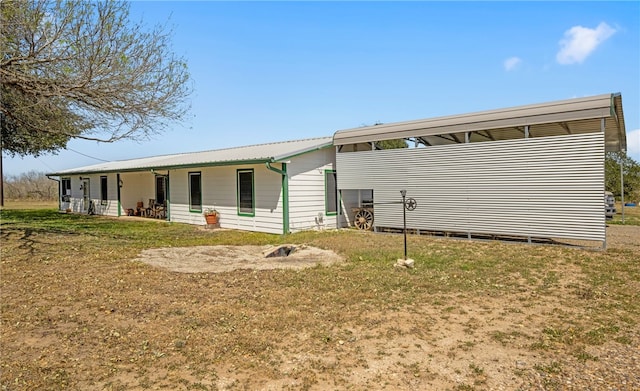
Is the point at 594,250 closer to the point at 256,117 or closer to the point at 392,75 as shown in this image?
the point at 392,75

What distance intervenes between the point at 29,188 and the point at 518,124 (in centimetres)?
3716

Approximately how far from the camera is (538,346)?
11.9ft

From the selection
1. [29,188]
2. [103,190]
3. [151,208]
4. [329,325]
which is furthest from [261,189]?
[29,188]

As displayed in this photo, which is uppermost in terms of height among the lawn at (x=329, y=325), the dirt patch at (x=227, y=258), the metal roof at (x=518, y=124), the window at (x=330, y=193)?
the metal roof at (x=518, y=124)

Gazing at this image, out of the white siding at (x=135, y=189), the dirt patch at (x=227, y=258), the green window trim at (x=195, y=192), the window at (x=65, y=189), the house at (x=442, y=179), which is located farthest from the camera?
the window at (x=65, y=189)

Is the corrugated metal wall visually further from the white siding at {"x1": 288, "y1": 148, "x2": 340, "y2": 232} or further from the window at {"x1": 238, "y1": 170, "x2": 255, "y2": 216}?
the window at {"x1": 238, "y1": 170, "x2": 255, "y2": 216}

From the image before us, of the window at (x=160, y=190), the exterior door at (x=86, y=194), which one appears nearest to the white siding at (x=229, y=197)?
the window at (x=160, y=190)

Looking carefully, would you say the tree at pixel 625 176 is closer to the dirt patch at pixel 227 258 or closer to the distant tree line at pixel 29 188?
the dirt patch at pixel 227 258

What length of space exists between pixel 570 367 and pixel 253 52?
10844mm

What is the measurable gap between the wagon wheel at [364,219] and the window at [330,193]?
0.79 meters

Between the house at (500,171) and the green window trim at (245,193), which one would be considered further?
the green window trim at (245,193)

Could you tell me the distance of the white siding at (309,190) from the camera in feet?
39.0

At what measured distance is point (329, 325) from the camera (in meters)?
4.16

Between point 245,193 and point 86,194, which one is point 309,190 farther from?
point 86,194
